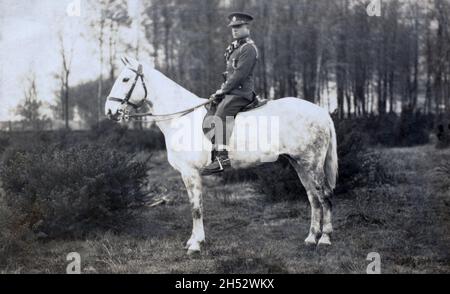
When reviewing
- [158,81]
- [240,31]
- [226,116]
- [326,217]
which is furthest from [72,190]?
[326,217]

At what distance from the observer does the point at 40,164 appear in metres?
6.89

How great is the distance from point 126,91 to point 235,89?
154 centimetres

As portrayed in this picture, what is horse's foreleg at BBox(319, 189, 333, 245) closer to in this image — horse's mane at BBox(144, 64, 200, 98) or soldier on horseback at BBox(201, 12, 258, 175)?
soldier on horseback at BBox(201, 12, 258, 175)

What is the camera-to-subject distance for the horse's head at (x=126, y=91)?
19.5 feet

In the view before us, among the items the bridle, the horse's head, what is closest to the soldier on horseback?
the bridle

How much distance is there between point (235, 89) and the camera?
6000 millimetres

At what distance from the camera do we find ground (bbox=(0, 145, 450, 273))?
521 cm

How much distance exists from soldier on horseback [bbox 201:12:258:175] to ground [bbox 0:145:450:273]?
1.31m

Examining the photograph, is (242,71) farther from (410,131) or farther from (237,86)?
(410,131)

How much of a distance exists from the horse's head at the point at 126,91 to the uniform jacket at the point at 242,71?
1211 millimetres

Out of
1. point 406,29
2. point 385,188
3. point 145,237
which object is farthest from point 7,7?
point 406,29
